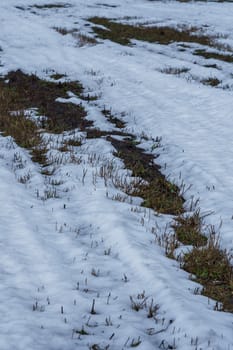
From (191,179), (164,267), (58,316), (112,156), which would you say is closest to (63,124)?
(112,156)

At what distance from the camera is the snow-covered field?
3.98 metres

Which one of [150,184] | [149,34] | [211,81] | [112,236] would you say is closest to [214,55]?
[211,81]

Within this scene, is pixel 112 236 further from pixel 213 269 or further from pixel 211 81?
pixel 211 81

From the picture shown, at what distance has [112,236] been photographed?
5.77 meters

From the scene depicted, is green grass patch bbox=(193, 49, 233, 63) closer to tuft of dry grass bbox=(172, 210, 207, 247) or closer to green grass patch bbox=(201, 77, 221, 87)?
green grass patch bbox=(201, 77, 221, 87)

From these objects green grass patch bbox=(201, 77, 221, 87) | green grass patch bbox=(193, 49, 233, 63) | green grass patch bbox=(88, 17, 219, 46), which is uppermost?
green grass patch bbox=(88, 17, 219, 46)

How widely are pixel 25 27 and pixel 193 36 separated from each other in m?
9.48

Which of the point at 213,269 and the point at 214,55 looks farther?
the point at 214,55

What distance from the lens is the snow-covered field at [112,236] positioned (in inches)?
157

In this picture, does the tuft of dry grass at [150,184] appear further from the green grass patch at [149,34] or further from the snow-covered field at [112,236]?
the green grass patch at [149,34]

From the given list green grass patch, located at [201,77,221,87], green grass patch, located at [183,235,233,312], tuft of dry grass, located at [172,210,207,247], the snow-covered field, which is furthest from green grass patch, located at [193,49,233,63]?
green grass patch, located at [183,235,233,312]

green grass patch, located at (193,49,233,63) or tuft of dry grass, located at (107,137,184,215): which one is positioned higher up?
green grass patch, located at (193,49,233,63)

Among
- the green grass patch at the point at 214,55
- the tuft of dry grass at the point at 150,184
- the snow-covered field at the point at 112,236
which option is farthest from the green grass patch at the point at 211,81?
the tuft of dry grass at the point at 150,184

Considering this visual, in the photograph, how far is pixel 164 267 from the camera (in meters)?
5.13
